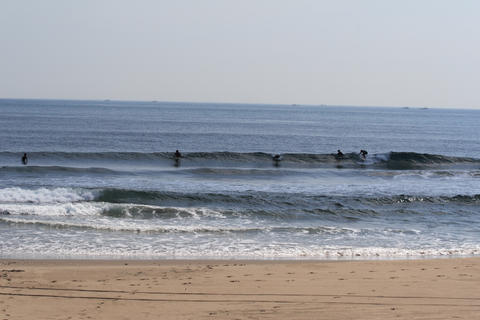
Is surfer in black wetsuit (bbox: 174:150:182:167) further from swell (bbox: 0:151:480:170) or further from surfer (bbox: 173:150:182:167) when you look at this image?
swell (bbox: 0:151:480:170)

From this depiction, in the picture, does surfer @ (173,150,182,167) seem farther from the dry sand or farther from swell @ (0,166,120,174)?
the dry sand

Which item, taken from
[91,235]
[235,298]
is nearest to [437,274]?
[235,298]

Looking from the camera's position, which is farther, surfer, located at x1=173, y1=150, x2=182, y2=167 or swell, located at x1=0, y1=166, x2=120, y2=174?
surfer, located at x1=173, y1=150, x2=182, y2=167

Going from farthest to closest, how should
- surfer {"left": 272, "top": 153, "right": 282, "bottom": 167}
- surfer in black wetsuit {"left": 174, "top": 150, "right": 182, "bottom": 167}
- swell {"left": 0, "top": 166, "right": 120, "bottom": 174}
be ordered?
surfer {"left": 272, "top": 153, "right": 282, "bottom": 167} < surfer in black wetsuit {"left": 174, "top": 150, "right": 182, "bottom": 167} < swell {"left": 0, "top": 166, "right": 120, "bottom": 174}

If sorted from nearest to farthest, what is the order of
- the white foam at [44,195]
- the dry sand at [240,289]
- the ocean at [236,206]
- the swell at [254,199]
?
the dry sand at [240,289]
the ocean at [236,206]
the white foam at [44,195]
the swell at [254,199]

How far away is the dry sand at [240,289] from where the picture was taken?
986 cm

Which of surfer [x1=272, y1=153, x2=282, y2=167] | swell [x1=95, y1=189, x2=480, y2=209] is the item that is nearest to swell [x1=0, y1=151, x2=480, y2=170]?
surfer [x1=272, y1=153, x2=282, y2=167]

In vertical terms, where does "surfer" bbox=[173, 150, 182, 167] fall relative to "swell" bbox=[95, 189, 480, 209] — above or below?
above

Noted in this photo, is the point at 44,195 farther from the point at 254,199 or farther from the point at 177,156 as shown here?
the point at 177,156

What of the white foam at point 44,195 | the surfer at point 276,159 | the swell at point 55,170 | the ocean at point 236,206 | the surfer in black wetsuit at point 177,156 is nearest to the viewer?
the ocean at point 236,206

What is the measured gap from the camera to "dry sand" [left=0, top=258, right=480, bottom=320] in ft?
32.3

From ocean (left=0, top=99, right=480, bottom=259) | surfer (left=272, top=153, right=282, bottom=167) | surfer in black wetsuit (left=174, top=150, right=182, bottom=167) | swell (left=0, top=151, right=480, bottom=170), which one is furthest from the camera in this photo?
surfer (left=272, top=153, right=282, bottom=167)

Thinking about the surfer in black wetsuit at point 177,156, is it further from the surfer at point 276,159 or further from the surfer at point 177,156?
the surfer at point 276,159

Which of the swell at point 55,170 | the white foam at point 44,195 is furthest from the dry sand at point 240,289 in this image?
A: the swell at point 55,170
